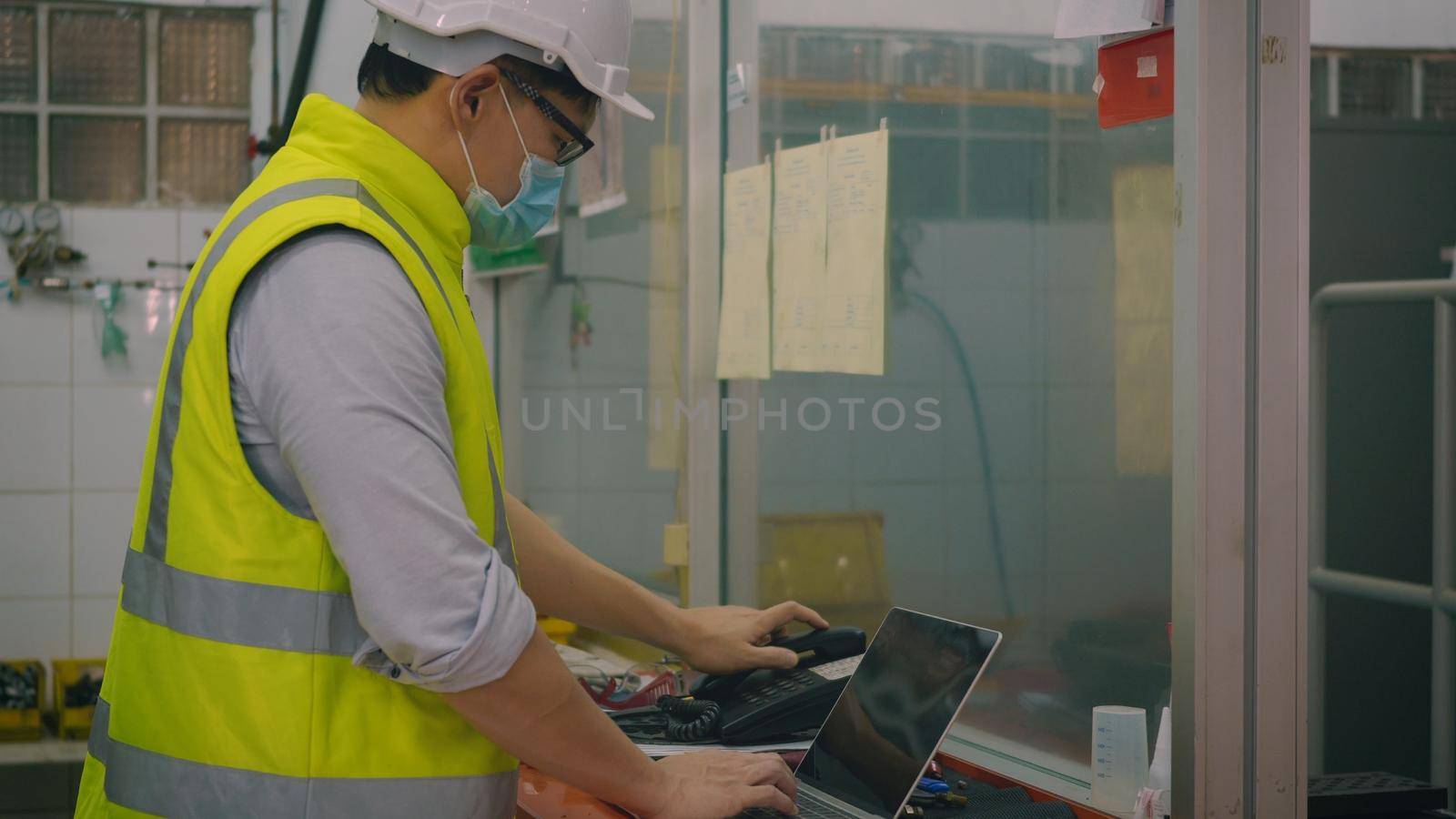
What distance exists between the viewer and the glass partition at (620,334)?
7.35 feet

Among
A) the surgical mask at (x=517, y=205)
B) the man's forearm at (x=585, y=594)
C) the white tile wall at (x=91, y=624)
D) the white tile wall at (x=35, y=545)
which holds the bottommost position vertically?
the white tile wall at (x=91, y=624)

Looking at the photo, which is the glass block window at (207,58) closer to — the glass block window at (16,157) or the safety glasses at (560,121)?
the glass block window at (16,157)

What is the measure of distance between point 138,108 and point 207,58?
0.92 feet

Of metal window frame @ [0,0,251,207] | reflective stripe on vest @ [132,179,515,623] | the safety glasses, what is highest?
metal window frame @ [0,0,251,207]

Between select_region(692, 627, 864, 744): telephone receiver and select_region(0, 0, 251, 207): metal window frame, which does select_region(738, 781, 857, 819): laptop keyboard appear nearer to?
select_region(692, 627, 864, 744): telephone receiver

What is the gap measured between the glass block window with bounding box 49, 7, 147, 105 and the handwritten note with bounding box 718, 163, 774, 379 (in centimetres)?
313

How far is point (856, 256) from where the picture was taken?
1732mm

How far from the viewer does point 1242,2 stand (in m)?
1.11

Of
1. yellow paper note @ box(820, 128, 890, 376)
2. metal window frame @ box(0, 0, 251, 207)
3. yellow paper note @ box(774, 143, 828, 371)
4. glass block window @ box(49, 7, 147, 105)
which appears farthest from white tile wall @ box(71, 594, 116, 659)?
yellow paper note @ box(820, 128, 890, 376)

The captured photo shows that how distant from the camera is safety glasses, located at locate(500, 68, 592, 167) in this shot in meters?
1.15

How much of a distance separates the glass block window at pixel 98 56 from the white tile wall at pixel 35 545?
1312 millimetres

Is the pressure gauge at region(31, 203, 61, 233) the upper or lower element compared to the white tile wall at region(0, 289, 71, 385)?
upper

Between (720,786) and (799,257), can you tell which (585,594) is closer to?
(720,786)

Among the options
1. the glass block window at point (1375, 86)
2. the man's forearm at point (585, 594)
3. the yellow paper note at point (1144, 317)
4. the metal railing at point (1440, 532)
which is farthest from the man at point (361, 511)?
the glass block window at point (1375, 86)
